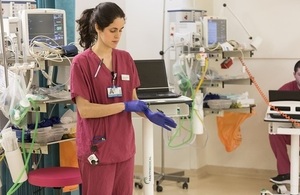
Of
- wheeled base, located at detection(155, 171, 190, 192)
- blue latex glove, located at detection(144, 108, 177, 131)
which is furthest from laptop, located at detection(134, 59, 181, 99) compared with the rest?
wheeled base, located at detection(155, 171, 190, 192)

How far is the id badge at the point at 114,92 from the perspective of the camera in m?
2.67

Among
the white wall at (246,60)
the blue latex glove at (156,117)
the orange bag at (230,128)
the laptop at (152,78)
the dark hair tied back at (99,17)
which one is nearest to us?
the dark hair tied back at (99,17)

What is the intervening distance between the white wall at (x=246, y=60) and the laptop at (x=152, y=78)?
103cm

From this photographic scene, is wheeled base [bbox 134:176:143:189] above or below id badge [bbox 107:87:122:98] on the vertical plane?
below

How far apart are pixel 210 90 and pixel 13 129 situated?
238 centimetres

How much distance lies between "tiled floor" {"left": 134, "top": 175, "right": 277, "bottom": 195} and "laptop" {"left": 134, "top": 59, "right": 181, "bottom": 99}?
112 cm

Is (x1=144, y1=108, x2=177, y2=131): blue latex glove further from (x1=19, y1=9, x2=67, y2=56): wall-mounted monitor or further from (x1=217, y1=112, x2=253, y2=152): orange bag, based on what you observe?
(x1=217, y1=112, x2=253, y2=152): orange bag

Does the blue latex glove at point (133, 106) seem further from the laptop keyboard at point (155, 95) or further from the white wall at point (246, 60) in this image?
the white wall at point (246, 60)

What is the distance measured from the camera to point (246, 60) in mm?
4988

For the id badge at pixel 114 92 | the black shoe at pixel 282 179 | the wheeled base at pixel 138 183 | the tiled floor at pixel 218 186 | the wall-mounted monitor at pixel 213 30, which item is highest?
the wall-mounted monitor at pixel 213 30

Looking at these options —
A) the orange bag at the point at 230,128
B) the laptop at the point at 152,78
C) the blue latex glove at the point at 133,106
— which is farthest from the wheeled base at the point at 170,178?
the blue latex glove at the point at 133,106

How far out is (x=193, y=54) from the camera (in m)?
4.34

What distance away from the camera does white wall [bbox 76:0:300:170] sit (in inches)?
190

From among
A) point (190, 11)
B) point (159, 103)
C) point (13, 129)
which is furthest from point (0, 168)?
point (190, 11)
